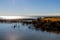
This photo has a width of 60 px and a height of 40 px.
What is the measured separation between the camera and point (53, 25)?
34.5 m

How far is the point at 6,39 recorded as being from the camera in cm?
2228

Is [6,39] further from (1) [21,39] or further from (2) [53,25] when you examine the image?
(2) [53,25]

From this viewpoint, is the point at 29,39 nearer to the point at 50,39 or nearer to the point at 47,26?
the point at 50,39

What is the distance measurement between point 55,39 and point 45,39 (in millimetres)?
1638

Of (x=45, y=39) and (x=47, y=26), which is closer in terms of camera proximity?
(x=45, y=39)

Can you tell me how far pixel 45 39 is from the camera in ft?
70.9

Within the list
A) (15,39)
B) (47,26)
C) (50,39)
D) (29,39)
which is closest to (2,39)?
(15,39)

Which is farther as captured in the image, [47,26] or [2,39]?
[47,26]

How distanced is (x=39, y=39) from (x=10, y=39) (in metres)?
4.92

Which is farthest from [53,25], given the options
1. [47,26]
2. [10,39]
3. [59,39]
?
[10,39]

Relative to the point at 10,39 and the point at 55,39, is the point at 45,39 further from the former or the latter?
the point at 10,39

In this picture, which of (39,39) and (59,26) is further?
(59,26)

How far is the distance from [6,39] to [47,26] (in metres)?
14.0

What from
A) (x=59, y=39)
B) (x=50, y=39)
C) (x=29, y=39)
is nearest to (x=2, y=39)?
(x=29, y=39)
